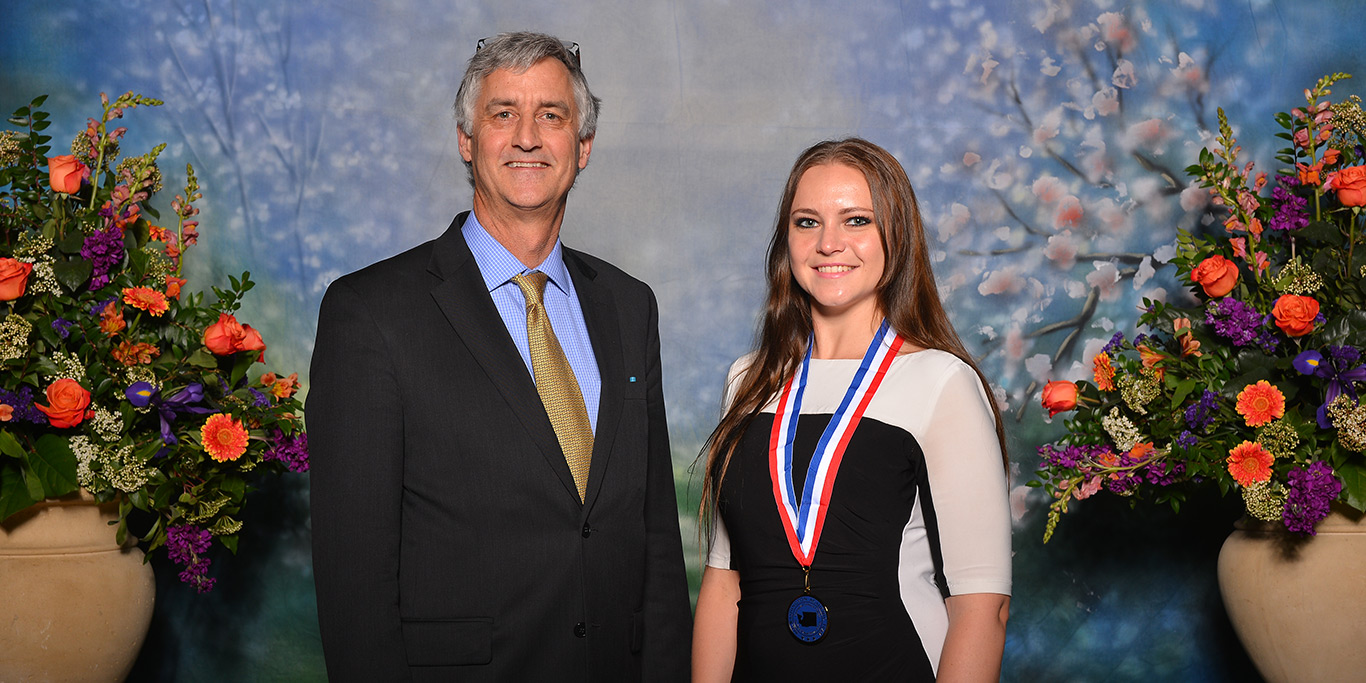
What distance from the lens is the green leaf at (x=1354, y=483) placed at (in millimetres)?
2447

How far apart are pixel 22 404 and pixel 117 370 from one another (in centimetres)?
21

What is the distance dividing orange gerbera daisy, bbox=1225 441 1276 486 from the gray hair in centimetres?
166

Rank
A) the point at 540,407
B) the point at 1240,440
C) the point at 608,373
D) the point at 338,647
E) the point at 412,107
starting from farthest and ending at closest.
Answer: the point at 412,107
the point at 1240,440
the point at 608,373
the point at 540,407
the point at 338,647

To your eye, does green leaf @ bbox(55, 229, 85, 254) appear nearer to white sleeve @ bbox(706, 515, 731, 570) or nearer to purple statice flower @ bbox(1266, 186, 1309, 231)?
white sleeve @ bbox(706, 515, 731, 570)

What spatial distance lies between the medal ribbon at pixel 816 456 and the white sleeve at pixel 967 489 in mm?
129

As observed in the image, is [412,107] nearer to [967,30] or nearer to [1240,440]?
[967,30]

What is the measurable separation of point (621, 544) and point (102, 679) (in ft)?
5.06

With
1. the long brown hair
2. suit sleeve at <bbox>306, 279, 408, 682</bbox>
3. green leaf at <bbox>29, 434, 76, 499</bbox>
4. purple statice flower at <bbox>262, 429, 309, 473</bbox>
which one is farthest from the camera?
purple statice flower at <bbox>262, 429, 309, 473</bbox>

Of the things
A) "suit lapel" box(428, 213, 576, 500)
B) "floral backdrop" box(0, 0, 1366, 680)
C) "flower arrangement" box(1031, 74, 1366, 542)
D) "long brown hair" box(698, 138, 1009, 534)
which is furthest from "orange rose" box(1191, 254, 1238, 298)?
"suit lapel" box(428, 213, 576, 500)

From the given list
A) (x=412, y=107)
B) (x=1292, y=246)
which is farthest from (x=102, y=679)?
(x=1292, y=246)

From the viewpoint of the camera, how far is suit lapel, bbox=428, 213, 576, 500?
182cm

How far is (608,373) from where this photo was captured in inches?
79.0

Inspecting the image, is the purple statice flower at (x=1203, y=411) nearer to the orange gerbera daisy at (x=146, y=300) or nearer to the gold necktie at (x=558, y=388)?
the gold necktie at (x=558, y=388)

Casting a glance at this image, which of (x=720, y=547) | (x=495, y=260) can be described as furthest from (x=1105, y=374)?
(x=495, y=260)
